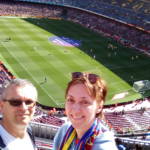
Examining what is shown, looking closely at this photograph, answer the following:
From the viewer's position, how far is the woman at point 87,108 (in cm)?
366

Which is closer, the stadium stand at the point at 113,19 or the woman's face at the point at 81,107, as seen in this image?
the woman's face at the point at 81,107

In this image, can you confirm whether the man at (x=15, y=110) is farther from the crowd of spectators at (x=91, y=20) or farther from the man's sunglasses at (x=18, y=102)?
the crowd of spectators at (x=91, y=20)

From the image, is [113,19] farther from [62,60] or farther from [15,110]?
[15,110]

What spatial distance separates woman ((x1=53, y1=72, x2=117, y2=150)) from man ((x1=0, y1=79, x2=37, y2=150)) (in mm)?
539

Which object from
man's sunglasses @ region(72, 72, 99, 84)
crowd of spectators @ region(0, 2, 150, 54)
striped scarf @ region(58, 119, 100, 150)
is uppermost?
crowd of spectators @ region(0, 2, 150, 54)

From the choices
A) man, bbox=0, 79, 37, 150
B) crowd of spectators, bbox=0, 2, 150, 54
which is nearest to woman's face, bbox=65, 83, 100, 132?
man, bbox=0, 79, 37, 150

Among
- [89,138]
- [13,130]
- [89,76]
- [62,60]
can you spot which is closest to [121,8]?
[62,60]

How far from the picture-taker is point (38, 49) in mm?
42250

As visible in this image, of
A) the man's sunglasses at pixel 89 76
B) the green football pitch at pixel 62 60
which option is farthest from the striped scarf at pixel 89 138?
the green football pitch at pixel 62 60

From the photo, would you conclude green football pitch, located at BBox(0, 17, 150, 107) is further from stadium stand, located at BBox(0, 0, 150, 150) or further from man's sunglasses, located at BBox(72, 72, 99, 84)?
man's sunglasses, located at BBox(72, 72, 99, 84)

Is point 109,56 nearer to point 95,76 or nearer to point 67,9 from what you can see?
point 67,9

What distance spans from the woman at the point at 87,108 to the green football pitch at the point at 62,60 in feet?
74.9

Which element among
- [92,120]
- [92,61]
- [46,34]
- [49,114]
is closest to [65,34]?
[46,34]

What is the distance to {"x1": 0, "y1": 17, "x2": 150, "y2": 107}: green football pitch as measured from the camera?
30.5m
